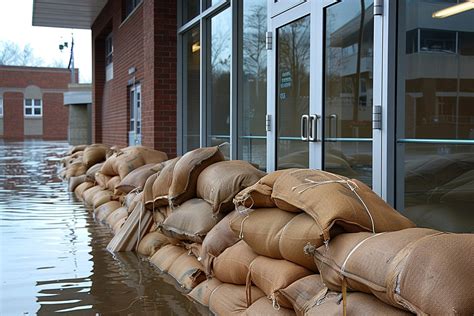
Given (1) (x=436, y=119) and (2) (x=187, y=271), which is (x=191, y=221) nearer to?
(2) (x=187, y=271)

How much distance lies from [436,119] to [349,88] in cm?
96

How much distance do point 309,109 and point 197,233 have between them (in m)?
1.45

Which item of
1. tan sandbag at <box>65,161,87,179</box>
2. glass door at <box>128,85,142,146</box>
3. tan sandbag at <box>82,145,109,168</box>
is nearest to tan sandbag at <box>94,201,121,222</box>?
tan sandbag at <box>82,145,109,168</box>

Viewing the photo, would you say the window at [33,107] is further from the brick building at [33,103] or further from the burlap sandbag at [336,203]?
the burlap sandbag at [336,203]

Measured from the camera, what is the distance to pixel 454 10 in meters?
3.73

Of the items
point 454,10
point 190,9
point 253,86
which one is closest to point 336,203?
point 454,10

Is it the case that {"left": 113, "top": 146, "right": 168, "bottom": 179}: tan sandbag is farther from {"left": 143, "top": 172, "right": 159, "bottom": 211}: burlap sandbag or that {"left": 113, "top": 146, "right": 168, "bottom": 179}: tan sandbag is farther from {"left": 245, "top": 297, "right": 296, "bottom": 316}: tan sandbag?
{"left": 245, "top": 297, "right": 296, "bottom": 316}: tan sandbag

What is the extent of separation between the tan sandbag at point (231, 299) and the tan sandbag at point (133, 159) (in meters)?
4.19

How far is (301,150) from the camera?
5449 millimetres

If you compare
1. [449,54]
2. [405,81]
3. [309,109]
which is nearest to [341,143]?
[309,109]

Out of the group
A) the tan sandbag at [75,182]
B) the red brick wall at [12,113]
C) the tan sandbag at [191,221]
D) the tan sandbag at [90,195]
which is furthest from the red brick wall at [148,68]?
the red brick wall at [12,113]

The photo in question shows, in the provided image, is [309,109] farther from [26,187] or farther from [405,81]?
[26,187]

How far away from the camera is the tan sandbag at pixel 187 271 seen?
14.6 ft

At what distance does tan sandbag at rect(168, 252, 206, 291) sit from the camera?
14.6 ft
